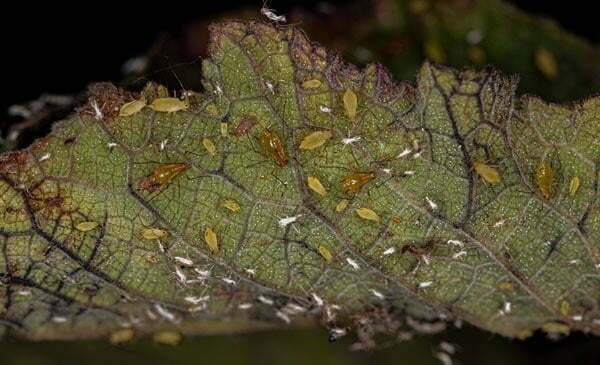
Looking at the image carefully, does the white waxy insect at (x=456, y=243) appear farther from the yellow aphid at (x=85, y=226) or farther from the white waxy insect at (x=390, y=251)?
the yellow aphid at (x=85, y=226)

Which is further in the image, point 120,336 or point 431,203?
point 120,336

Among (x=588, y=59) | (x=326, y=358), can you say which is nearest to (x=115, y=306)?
(x=326, y=358)

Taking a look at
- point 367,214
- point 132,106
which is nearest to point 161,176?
point 132,106

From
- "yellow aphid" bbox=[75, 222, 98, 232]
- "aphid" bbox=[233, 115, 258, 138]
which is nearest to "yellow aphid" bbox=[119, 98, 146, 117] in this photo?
"aphid" bbox=[233, 115, 258, 138]

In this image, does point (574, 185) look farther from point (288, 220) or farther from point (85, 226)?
point (85, 226)

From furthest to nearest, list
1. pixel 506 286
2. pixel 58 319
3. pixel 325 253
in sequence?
1. pixel 58 319
2. pixel 506 286
3. pixel 325 253
